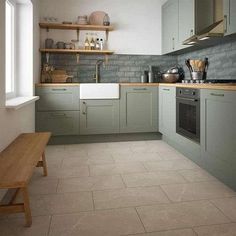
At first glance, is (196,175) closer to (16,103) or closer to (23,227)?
(23,227)

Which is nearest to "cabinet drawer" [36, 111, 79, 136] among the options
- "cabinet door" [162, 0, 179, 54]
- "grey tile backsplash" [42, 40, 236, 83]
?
"grey tile backsplash" [42, 40, 236, 83]

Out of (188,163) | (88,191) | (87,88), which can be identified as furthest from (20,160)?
(87,88)

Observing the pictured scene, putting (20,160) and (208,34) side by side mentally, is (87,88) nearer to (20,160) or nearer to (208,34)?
(208,34)

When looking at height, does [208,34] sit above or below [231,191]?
above

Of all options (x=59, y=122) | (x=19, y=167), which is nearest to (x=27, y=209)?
(x=19, y=167)

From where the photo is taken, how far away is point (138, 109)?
14.1 feet

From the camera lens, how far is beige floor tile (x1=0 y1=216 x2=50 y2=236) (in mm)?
1691

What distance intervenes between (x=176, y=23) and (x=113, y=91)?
1398 mm

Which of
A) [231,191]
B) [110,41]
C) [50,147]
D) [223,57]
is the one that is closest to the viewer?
[231,191]

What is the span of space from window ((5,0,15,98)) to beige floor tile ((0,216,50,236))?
1.69 metres

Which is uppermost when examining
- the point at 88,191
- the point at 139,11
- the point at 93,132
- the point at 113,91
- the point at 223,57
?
the point at 139,11

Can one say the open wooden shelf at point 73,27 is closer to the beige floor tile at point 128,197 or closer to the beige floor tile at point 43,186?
the beige floor tile at point 43,186

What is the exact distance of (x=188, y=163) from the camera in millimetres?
3158

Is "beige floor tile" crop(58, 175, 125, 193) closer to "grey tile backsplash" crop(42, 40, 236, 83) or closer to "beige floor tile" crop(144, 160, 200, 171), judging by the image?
"beige floor tile" crop(144, 160, 200, 171)
